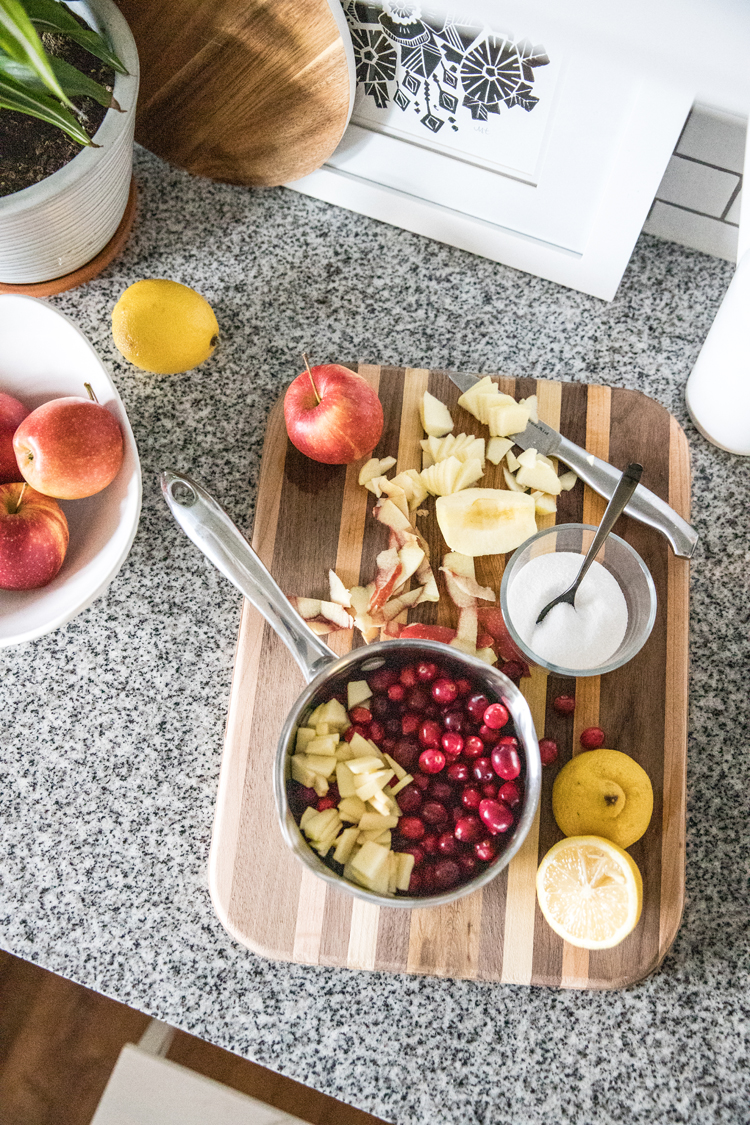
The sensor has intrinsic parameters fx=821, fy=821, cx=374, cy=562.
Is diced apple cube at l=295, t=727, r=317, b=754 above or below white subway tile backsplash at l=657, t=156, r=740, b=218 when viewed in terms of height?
below

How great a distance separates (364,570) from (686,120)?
0.59 m

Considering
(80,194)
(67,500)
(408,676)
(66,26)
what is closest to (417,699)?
(408,676)

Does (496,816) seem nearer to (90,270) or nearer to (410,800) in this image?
(410,800)

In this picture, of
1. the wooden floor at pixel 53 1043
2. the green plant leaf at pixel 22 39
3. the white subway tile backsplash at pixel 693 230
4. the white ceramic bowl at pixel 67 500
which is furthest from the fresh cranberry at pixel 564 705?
the wooden floor at pixel 53 1043

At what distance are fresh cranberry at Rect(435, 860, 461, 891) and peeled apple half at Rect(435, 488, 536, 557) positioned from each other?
32cm

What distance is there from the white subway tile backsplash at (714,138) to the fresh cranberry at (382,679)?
0.68 metres

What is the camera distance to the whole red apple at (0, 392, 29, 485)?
0.86 metres

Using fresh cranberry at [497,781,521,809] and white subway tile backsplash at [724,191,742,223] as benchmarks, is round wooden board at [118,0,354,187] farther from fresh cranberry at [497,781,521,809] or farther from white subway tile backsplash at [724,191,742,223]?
fresh cranberry at [497,781,521,809]

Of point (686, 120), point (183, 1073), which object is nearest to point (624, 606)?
point (686, 120)

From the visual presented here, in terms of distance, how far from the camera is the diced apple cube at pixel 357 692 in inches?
33.6

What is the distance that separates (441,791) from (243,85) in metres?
0.82

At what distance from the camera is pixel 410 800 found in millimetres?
829

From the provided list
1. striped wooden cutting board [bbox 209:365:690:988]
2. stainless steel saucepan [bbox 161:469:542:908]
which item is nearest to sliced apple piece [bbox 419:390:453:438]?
striped wooden cutting board [bbox 209:365:690:988]

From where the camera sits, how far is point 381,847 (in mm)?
811
